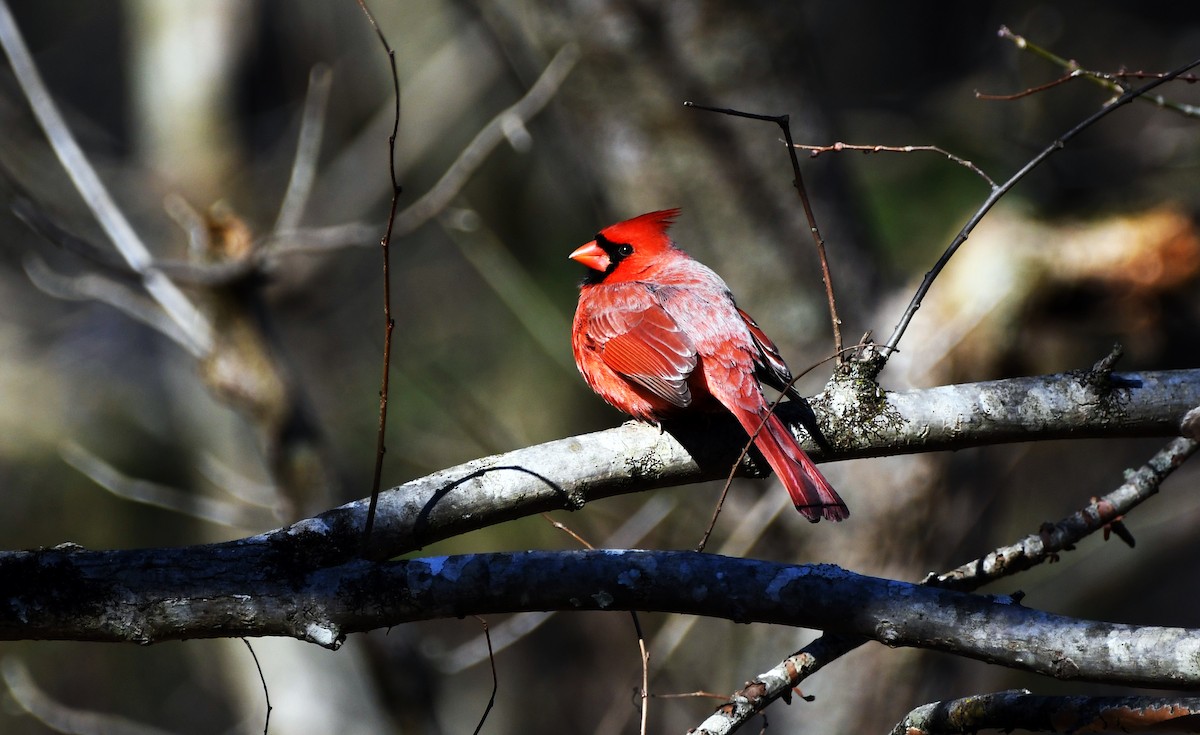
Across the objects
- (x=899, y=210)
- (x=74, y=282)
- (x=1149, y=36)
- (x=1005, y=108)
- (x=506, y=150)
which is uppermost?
(x=506, y=150)

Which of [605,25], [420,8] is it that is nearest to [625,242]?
[605,25]

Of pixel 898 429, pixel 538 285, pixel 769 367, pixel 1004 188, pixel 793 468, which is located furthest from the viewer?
pixel 538 285

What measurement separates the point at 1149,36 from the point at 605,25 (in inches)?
209

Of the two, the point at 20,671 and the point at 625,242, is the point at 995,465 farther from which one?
the point at 20,671

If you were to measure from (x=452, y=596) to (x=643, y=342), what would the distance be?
4.88 ft

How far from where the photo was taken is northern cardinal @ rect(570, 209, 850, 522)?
8.46 ft

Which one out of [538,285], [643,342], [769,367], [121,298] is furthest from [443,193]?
[538,285]

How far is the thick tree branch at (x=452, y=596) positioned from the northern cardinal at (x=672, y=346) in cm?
62

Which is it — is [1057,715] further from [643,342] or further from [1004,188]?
[643,342]

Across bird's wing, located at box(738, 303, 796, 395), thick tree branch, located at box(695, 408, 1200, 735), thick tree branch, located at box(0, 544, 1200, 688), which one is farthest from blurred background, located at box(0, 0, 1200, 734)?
thick tree branch, located at box(695, 408, 1200, 735)

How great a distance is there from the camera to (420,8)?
360 inches

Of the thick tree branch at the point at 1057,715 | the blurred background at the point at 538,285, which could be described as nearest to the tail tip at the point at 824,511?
the thick tree branch at the point at 1057,715

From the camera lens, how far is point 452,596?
1.91 m

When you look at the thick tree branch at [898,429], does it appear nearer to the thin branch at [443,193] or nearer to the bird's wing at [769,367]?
the bird's wing at [769,367]
